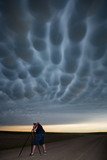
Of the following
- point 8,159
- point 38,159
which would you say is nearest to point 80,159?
point 38,159

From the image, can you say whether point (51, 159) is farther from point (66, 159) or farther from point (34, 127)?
point (34, 127)

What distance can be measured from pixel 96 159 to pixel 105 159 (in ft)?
1.69

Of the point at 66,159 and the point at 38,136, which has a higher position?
the point at 38,136

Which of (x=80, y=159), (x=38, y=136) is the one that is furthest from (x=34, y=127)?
(x=80, y=159)

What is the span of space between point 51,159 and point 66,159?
2.64 ft

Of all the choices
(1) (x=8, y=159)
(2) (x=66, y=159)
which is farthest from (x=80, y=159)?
(1) (x=8, y=159)

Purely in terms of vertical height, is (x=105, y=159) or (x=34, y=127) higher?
(x=34, y=127)

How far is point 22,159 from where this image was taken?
14570 millimetres

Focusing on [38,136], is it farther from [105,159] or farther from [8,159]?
[105,159]

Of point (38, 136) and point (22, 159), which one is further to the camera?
point (38, 136)

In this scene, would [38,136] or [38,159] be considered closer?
[38,159]

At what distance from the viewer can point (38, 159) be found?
14.6 meters

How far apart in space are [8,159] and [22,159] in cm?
73

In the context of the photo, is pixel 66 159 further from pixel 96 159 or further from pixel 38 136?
pixel 38 136
